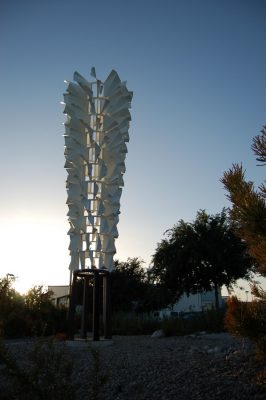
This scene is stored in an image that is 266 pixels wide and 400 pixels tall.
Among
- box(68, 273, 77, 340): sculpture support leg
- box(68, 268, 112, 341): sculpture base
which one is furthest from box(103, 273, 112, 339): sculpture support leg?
box(68, 273, 77, 340): sculpture support leg

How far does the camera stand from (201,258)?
28141mm

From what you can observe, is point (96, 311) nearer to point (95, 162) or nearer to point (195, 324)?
point (95, 162)

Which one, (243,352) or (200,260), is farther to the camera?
(200,260)

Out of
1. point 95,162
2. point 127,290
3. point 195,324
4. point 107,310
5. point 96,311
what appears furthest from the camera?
point 127,290

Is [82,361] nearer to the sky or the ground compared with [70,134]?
nearer to the ground

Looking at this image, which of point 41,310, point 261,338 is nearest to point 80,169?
point 41,310

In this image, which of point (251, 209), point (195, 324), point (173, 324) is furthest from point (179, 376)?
point (195, 324)

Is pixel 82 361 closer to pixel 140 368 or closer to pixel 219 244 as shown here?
pixel 140 368

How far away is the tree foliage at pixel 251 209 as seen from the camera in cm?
387

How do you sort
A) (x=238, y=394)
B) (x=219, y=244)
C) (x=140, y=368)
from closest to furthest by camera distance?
1. (x=238, y=394)
2. (x=140, y=368)
3. (x=219, y=244)

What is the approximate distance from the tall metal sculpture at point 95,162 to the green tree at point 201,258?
47.2 ft

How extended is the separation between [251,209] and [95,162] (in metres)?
11.0

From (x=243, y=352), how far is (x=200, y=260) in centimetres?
2107

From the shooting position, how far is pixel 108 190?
47.8 ft
